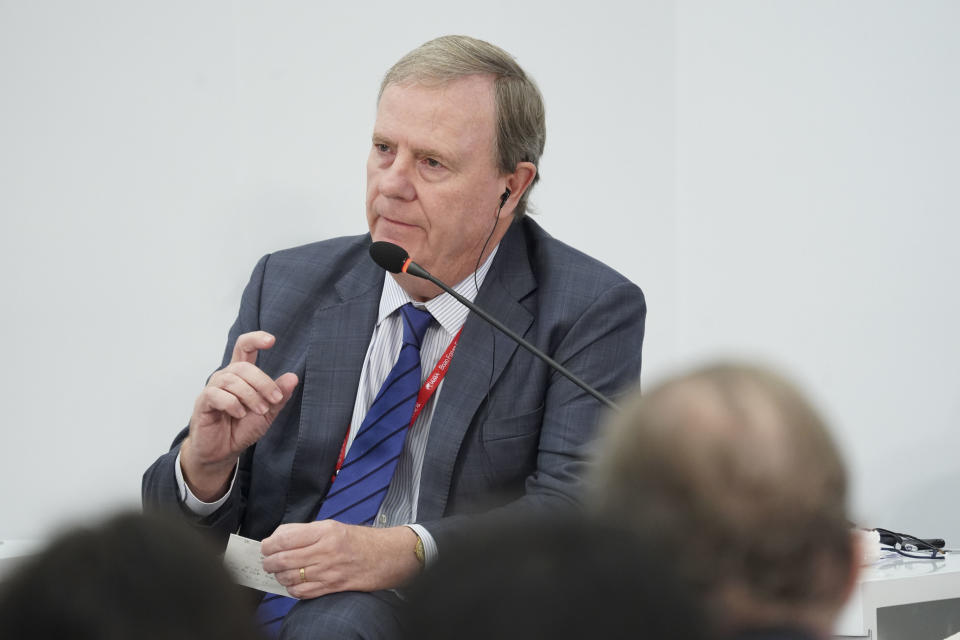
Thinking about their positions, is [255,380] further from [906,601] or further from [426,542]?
[906,601]

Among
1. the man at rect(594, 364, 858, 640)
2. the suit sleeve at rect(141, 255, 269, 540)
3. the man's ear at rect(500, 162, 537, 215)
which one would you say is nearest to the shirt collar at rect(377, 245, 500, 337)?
the man's ear at rect(500, 162, 537, 215)

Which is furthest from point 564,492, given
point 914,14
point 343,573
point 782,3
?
point 782,3

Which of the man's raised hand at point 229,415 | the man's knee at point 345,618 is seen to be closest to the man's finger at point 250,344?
the man's raised hand at point 229,415

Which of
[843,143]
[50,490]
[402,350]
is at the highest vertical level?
[843,143]

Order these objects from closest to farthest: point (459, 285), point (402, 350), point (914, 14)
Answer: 1. point (402, 350)
2. point (459, 285)
3. point (914, 14)

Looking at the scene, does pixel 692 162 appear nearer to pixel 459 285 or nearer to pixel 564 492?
pixel 459 285

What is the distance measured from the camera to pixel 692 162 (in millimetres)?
3590

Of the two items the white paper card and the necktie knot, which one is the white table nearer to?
the necktie knot

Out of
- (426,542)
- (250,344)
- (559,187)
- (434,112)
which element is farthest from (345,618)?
(559,187)

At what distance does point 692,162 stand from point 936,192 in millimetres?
937

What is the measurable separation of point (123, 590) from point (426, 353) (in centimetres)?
146

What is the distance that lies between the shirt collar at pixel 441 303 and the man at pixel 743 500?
1.28 metres

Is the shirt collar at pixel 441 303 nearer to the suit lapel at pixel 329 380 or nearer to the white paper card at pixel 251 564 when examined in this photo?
the suit lapel at pixel 329 380

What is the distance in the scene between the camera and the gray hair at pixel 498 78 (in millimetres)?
1975
